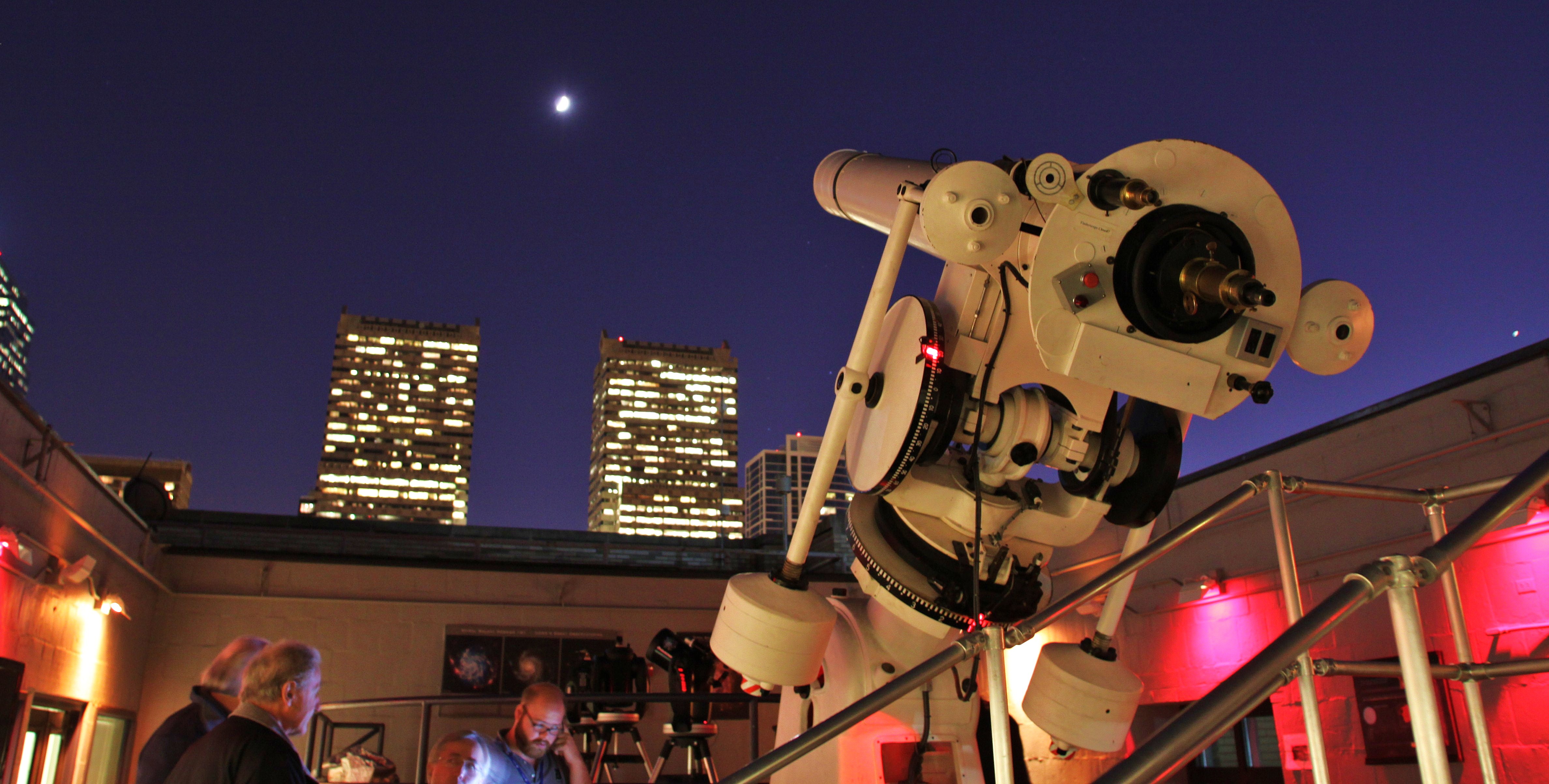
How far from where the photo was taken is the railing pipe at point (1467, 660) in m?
1.91

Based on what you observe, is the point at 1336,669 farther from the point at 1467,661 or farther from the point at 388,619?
the point at 388,619

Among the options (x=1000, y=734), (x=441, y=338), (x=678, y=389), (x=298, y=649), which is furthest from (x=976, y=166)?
(x=441, y=338)

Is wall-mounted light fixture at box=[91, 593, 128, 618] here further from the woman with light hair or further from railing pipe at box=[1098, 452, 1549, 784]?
railing pipe at box=[1098, 452, 1549, 784]

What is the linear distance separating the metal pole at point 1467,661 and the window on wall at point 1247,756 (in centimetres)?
482

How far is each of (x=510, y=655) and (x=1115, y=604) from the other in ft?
23.9

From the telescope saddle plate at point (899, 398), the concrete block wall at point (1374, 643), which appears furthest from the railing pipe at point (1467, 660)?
the concrete block wall at point (1374, 643)

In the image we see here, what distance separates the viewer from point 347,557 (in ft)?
29.8

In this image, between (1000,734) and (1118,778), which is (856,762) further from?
(1118,778)

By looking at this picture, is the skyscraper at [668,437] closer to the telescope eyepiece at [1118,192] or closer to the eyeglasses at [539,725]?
the eyeglasses at [539,725]

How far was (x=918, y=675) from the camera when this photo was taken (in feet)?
6.82

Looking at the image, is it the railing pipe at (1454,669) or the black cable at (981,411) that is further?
the black cable at (981,411)

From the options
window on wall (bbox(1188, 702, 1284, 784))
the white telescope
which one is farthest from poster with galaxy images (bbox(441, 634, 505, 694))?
the white telescope

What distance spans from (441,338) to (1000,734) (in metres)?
124

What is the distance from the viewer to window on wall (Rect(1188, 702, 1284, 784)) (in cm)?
670
